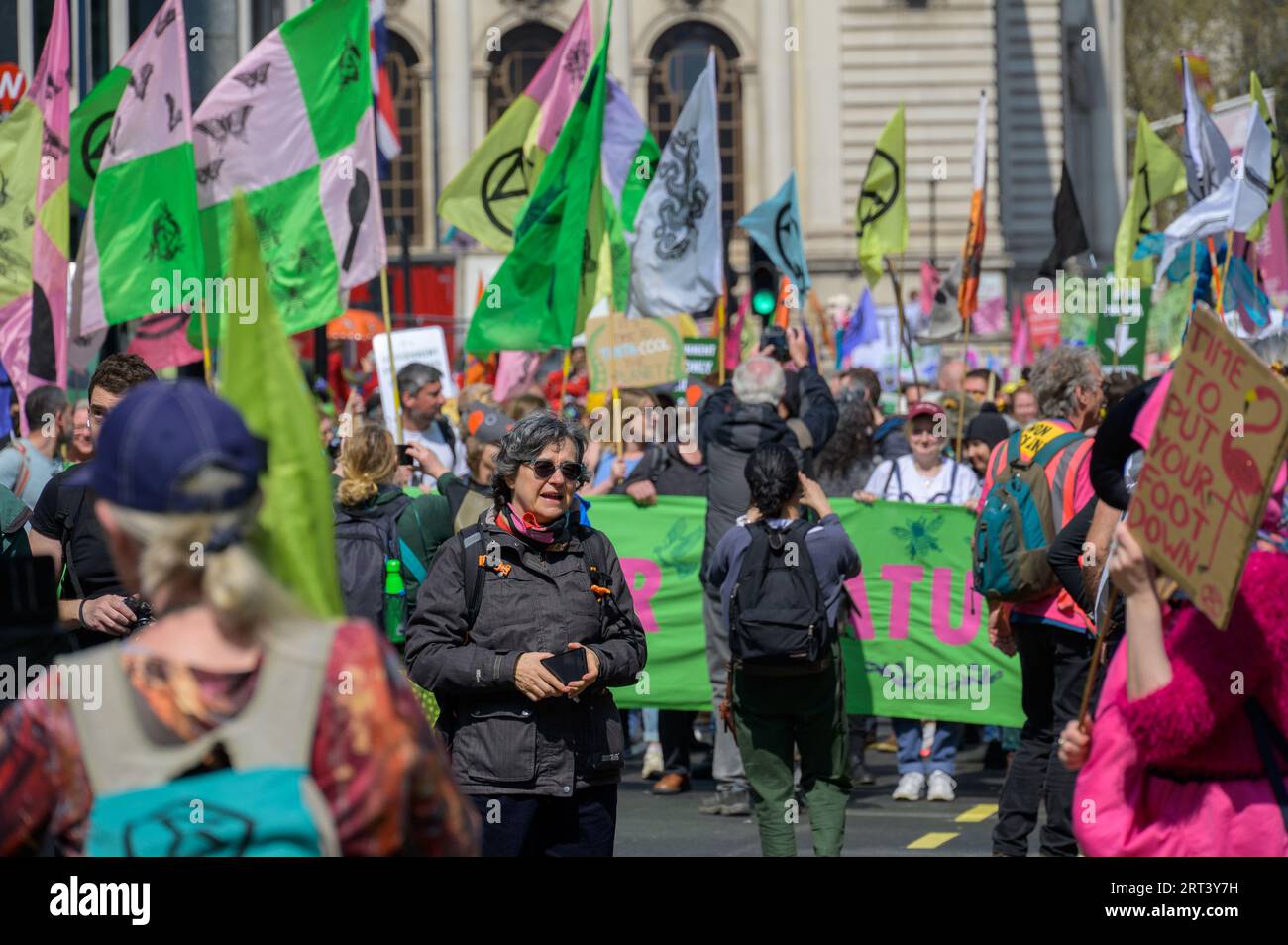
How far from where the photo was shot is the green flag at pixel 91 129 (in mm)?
12023

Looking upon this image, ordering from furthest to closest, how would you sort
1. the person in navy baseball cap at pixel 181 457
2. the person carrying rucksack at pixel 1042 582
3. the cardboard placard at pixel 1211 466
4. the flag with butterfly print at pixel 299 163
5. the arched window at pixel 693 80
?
the arched window at pixel 693 80
the flag with butterfly print at pixel 299 163
the person carrying rucksack at pixel 1042 582
the cardboard placard at pixel 1211 466
the person in navy baseball cap at pixel 181 457

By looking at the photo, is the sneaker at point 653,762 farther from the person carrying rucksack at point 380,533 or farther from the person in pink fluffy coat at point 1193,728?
the person in pink fluffy coat at point 1193,728

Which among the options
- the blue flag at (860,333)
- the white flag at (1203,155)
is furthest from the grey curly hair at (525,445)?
the blue flag at (860,333)

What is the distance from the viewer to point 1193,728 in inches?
153

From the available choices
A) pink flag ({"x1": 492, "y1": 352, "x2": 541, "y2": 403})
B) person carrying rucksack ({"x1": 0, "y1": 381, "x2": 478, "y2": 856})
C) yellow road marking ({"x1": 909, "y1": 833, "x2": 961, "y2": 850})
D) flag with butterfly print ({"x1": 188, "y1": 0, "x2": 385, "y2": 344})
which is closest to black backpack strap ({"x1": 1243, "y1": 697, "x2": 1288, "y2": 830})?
person carrying rucksack ({"x1": 0, "y1": 381, "x2": 478, "y2": 856})

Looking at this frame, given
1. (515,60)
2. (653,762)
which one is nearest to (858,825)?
(653,762)

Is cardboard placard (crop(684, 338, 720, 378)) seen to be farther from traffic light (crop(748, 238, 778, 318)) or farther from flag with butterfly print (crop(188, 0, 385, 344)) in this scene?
flag with butterfly print (crop(188, 0, 385, 344))

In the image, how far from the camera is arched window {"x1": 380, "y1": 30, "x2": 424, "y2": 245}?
46875 millimetres

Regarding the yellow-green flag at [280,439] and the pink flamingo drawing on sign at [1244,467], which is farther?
the pink flamingo drawing on sign at [1244,467]

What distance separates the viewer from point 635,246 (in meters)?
14.2

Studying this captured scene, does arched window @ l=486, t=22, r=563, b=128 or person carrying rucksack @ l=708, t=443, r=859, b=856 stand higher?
arched window @ l=486, t=22, r=563, b=128

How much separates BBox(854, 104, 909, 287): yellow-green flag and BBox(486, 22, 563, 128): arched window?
3036cm

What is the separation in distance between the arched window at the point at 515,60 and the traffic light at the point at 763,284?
3086 cm
